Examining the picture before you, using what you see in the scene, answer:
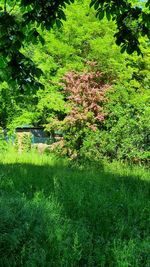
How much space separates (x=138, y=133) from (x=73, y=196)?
6919 millimetres

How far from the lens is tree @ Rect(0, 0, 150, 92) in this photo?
13.2ft

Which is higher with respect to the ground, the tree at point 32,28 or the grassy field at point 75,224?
the tree at point 32,28

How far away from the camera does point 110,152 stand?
550 inches

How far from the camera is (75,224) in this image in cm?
576

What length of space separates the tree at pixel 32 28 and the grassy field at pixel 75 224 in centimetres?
177

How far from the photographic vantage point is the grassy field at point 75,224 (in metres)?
4.60

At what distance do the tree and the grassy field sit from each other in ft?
5.81

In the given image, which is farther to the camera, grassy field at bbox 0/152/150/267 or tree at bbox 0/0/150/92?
grassy field at bbox 0/152/150/267

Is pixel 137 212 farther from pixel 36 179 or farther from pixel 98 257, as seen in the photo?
pixel 36 179

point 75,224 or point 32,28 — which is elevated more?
point 32,28

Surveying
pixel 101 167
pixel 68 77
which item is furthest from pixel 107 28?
pixel 101 167

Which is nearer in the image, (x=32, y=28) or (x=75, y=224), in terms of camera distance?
(x=32, y=28)

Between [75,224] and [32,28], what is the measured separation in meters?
2.72

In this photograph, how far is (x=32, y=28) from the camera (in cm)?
440
